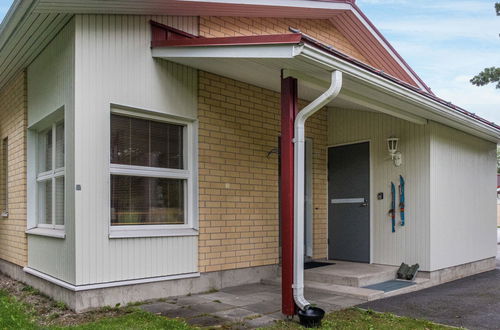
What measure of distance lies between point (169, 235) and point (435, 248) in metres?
4.01

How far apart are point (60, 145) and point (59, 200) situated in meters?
0.73

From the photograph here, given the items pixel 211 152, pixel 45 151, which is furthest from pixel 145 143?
pixel 45 151

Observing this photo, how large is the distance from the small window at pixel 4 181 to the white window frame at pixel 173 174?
369 centimetres

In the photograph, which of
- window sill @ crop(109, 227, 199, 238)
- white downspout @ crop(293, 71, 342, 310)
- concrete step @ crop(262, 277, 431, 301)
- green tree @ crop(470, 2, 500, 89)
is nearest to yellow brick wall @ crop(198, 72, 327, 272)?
window sill @ crop(109, 227, 199, 238)

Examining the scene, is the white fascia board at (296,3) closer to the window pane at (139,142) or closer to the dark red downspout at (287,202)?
the window pane at (139,142)

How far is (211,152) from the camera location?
6.35 m

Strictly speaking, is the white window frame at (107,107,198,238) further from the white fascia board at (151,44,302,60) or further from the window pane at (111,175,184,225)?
the white fascia board at (151,44,302,60)

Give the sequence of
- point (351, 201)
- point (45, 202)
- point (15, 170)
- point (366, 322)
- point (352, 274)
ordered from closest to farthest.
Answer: point (366, 322), point (352, 274), point (45, 202), point (15, 170), point (351, 201)

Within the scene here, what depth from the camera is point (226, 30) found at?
6.68 meters

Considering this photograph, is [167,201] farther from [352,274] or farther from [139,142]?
[352,274]

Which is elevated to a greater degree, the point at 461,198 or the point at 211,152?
the point at 211,152

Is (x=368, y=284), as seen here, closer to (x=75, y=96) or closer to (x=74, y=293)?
(x=74, y=293)

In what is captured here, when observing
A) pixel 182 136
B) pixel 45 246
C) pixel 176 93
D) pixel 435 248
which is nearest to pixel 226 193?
pixel 182 136

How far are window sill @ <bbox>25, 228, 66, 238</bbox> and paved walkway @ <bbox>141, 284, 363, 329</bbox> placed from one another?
1363mm
